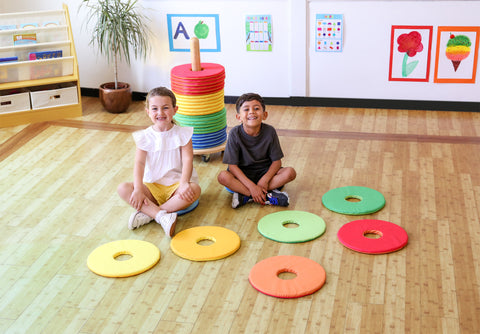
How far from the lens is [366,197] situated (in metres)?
3.57

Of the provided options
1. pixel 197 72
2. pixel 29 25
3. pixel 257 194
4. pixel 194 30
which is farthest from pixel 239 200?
pixel 29 25

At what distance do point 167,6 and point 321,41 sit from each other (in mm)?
1393

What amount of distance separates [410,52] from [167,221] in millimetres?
2784

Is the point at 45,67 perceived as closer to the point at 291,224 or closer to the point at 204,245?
the point at 204,245

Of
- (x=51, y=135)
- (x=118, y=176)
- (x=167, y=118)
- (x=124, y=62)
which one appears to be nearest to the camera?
(x=167, y=118)

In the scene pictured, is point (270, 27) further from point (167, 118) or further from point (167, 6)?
point (167, 118)

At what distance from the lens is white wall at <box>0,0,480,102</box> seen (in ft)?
16.1

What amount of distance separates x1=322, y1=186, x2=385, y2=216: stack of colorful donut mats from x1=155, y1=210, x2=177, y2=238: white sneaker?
35.2 inches

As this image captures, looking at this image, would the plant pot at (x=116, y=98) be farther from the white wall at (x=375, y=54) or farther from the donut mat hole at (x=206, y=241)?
the donut mat hole at (x=206, y=241)

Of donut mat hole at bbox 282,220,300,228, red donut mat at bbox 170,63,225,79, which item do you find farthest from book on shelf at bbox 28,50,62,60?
donut mat hole at bbox 282,220,300,228

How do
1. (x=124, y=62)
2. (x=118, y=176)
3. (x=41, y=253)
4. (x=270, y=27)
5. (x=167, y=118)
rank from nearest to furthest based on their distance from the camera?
(x=41, y=253), (x=167, y=118), (x=118, y=176), (x=270, y=27), (x=124, y=62)

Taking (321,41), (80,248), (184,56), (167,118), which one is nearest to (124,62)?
(184,56)

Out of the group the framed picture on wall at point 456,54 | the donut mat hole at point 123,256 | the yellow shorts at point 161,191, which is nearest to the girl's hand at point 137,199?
the yellow shorts at point 161,191

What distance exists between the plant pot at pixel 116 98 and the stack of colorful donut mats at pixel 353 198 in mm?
2383
